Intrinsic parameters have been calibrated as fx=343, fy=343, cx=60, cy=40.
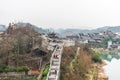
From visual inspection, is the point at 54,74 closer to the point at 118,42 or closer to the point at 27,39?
the point at 27,39

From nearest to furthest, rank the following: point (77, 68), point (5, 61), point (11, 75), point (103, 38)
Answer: point (11, 75) → point (5, 61) → point (77, 68) → point (103, 38)

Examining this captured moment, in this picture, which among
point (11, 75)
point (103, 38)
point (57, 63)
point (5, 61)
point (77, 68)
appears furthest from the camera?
point (103, 38)

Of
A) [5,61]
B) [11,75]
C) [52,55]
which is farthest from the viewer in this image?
[52,55]

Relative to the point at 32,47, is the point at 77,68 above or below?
below

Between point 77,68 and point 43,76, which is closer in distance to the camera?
point 43,76

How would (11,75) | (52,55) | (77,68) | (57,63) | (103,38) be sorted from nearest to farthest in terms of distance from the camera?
(11,75) < (57,63) < (52,55) < (77,68) < (103,38)

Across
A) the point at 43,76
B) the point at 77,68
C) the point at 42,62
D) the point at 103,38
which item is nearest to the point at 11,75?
the point at 43,76

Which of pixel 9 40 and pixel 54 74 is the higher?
pixel 9 40

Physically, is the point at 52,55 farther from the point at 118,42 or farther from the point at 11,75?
the point at 118,42

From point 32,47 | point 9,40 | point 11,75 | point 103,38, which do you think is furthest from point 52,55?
point 103,38
